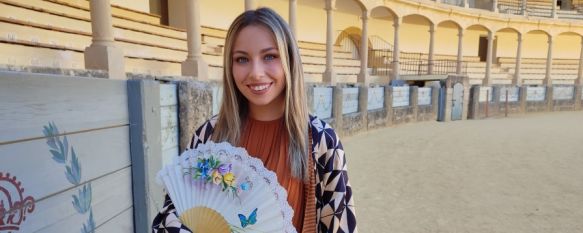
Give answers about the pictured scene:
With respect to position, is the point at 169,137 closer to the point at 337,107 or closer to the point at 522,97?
the point at 337,107

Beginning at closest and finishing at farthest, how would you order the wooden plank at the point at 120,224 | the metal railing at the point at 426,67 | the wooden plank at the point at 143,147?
1. the wooden plank at the point at 120,224
2. the wooden plank at the point at 143,147
3. the metal railing at the point at 426,67

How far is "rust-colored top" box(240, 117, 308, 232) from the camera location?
108cm

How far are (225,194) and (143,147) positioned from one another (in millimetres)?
1235

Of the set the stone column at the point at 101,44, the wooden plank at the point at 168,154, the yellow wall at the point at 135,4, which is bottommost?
the wooden plank at the point at 168,154

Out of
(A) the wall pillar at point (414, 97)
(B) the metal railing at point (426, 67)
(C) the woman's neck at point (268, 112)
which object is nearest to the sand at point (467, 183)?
(C) the woman's neck at point (268, 112)

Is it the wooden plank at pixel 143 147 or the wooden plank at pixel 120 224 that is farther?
the wooden plank at pixel 143 147

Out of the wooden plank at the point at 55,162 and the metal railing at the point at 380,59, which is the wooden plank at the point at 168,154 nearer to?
the wooden plank at the point at 55,162

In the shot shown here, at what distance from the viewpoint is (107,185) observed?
1684 millimetres

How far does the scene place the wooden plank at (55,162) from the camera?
114 centimetres

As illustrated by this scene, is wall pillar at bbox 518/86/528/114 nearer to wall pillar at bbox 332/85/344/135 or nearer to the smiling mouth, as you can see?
wall pillar at bbox 332/85/344/135

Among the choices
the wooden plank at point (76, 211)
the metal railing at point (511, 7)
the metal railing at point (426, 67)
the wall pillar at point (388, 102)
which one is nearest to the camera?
the wooden plank at point (76, 211)

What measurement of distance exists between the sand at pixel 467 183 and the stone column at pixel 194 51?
2626 millimetres

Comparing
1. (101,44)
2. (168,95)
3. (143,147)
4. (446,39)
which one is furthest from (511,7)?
(143,147)

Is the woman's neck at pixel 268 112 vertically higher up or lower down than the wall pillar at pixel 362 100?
higher up
